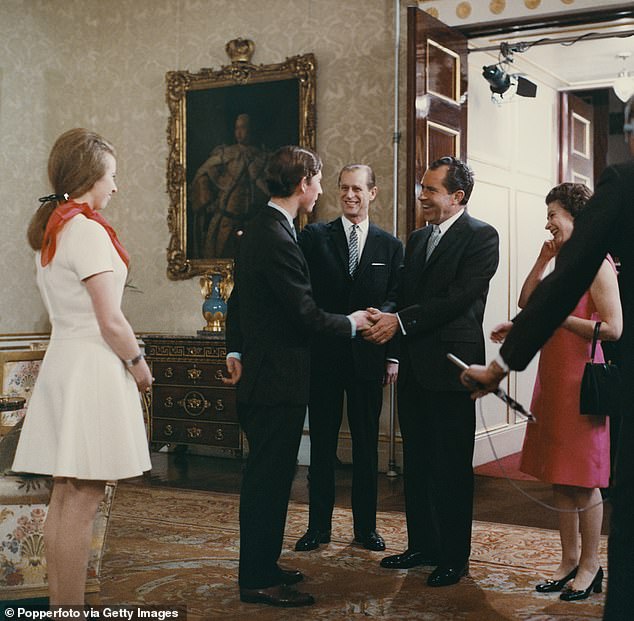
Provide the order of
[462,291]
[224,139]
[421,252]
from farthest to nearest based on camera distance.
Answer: [224,139]
[421,252]
[462,291]

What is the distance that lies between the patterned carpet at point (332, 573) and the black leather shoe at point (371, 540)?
0.06 m

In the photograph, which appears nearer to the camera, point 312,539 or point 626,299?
point 626,299

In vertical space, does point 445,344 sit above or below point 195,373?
above

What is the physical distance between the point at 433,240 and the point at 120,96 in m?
4.31

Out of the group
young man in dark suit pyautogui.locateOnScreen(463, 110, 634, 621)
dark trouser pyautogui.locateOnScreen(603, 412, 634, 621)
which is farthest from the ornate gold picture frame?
dark trouser pyautogui.locateOnScreen(603, 412, 634, 621)

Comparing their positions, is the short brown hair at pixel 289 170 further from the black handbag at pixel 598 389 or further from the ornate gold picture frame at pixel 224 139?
the ornate gold picture frame at pixel 224 139

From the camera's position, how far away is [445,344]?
3744 mm

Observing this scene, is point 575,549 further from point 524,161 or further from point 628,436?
point 524,161

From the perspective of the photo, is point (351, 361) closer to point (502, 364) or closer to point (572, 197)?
point (572, 197)

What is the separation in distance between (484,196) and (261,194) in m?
1.65

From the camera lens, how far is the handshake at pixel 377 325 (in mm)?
3783

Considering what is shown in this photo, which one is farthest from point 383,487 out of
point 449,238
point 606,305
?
point 606,305

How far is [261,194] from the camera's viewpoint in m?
6.85

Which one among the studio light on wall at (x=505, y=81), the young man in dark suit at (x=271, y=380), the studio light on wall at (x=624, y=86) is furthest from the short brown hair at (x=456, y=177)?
the studio light on wall at (x=624, y=86)
